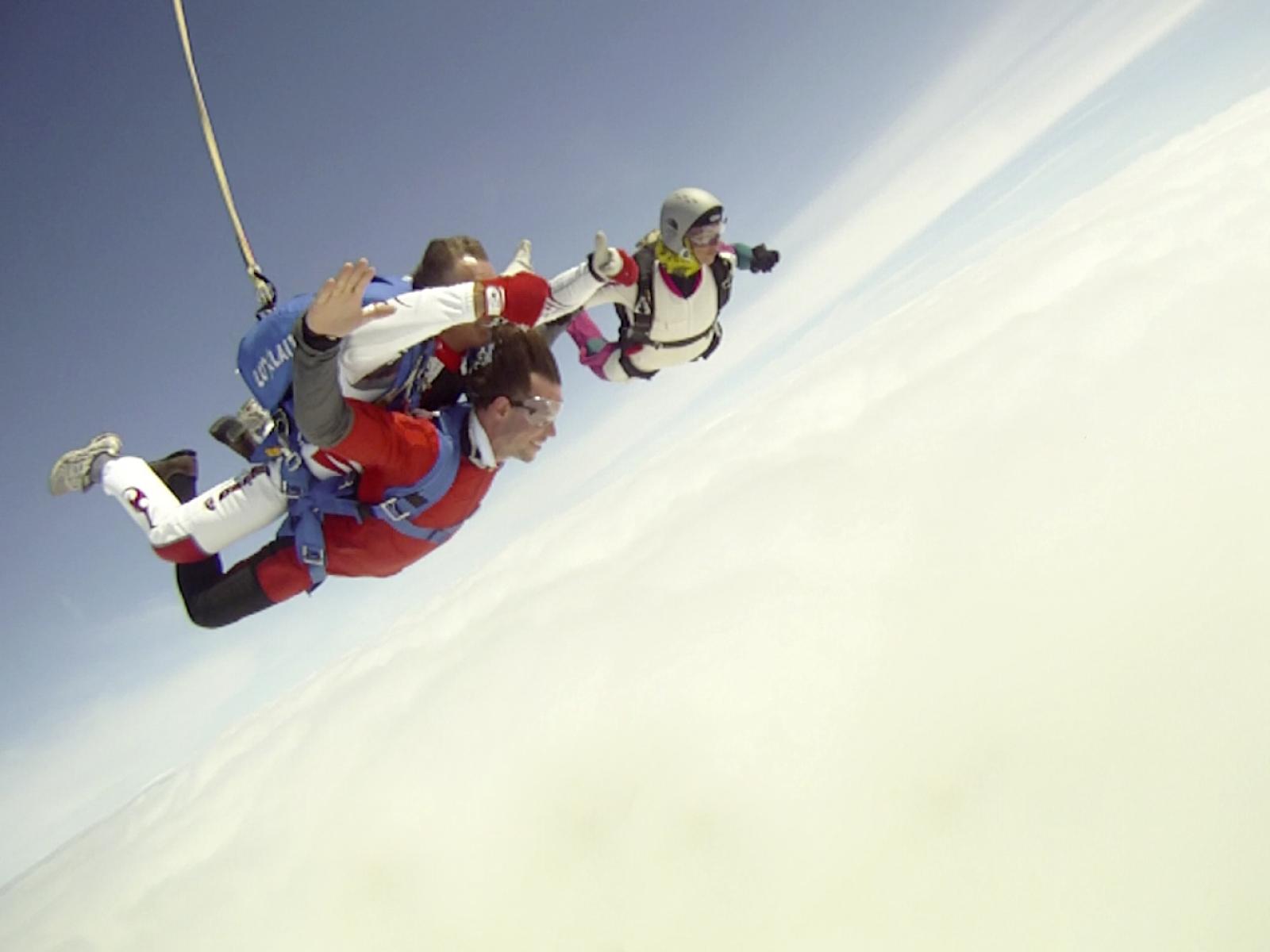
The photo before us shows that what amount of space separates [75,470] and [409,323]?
145 cm

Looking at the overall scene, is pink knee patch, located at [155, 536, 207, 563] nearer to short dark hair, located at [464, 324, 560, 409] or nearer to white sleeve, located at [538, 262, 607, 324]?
short dark hair, located at [464, 324, 560, 409]

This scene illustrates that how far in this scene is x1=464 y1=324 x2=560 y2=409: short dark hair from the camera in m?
1.74

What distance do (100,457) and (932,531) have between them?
509 inches

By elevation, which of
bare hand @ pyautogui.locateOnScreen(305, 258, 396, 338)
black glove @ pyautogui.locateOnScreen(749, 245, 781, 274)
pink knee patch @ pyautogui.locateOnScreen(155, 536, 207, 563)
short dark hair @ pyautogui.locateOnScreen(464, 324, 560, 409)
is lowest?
black glove @ pyautogui.locateOnScreen(749, 245, 781, 274)

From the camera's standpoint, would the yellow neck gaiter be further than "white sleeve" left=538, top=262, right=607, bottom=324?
A: Yes

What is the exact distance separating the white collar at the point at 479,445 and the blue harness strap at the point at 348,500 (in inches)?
1.4

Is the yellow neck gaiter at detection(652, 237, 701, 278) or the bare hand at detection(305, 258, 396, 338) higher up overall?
the bare hand at detection(305, 258, 396, 338)

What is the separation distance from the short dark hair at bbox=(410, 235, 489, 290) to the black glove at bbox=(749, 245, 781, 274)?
52.6 inches

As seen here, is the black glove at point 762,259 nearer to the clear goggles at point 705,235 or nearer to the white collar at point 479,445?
the clear goggles at point 705,235

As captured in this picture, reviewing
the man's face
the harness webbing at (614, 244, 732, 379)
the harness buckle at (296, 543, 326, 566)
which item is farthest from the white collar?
the harness webbing at (614, 244, 732, 379)

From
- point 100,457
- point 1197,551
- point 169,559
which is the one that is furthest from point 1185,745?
point 100,457

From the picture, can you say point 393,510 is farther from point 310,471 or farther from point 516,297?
point 516,297

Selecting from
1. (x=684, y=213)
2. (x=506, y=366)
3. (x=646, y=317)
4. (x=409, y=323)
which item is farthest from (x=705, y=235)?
(x=409, y=323)

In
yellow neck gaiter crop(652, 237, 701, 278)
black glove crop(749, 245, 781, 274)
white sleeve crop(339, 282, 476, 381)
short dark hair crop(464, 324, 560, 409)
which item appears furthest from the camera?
black glove crop(749, 245, 781, 274)
